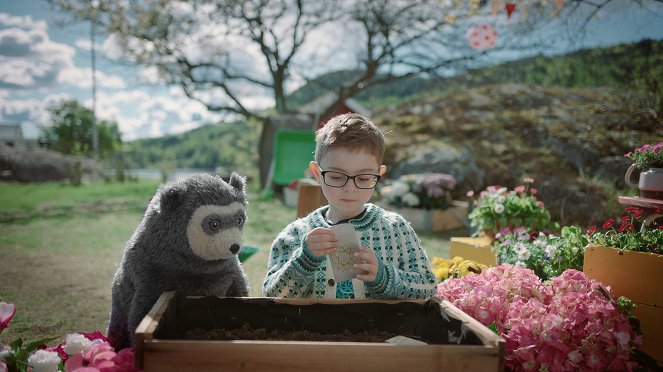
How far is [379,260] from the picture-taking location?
1.66 m

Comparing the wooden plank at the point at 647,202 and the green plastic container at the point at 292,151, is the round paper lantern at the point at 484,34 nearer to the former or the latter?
the green plastic container at the point at 292,151

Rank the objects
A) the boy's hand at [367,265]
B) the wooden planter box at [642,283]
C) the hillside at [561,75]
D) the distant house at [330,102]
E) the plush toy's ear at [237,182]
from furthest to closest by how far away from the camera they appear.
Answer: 1. the distant house at [330,102]
2. the hillside at [561,75]
3. the wooden planter box at [642,283]
4. the plush toy's ear at [237,182]
5. the boy's hand at [367,265]

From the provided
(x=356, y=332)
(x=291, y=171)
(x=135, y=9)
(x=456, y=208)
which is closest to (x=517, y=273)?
(x=356, y=332)

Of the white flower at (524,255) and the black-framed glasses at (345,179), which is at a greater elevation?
the black-framed glasses at (345,179)

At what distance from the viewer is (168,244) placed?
176cm

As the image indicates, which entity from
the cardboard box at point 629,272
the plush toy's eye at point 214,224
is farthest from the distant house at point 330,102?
the plush toy's eye at point 214,224

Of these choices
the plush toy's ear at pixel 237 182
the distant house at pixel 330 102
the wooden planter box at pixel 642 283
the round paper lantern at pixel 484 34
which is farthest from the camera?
the distant house at pixel 330 102

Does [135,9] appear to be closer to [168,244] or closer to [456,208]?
[456,208]

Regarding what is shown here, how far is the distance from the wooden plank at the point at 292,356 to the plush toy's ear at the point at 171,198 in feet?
2.31

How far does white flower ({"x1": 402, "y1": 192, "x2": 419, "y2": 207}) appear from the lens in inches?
292

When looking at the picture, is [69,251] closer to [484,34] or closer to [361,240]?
[361,240]

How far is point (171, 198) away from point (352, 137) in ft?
2.34

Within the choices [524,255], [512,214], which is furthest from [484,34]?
[524,255]

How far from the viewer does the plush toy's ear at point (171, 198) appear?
68.2 inches
